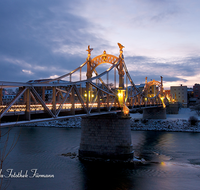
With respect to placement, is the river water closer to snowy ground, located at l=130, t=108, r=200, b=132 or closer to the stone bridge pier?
the stone bridge pier

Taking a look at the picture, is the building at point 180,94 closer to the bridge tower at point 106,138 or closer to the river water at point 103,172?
the river water at point 103,172

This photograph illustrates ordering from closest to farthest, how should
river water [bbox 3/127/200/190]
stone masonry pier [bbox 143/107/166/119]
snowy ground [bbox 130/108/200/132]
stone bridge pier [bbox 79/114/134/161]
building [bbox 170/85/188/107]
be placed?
1. river water [bbox 3/127/200/190]
2. stone bridge pier [bbox 79/114/134/161]
3. snowy ground [bbox 130/108/200/132]
4. stone masonry pier [bbox 143/107/166/119]
5. building [bbox 170/85/188/107]

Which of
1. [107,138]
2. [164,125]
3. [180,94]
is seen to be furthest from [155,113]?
[180,94]

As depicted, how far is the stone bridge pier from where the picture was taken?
86.3 feet

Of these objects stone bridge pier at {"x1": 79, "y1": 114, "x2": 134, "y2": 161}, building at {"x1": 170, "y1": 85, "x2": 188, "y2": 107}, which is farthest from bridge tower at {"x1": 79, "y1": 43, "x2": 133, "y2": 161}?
building at {"x1": 170, "y1": 85, "x2": 188, "y2": 107}

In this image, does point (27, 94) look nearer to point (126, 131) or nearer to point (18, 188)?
point (18, 188)

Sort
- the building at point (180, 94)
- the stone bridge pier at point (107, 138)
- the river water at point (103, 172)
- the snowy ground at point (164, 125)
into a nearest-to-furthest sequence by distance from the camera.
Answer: the river water at point (103, 172) < the stone bridge pier at point (107, 138) < the snowy ground at point (164, 125) < the building at point (180, 94)

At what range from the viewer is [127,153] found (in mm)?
26156

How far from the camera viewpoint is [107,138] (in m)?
26.7

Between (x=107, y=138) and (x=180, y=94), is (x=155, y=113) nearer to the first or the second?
(x=107, y=138)

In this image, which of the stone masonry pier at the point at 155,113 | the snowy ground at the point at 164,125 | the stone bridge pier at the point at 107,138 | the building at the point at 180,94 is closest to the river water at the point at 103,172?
the stone bridge pier at the point at 107,138

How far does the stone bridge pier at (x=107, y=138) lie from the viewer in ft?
86.3

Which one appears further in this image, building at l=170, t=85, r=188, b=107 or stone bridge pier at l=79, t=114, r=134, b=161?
building at l=170, t=85, r=188, b=107

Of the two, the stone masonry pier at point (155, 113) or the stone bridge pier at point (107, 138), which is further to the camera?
the stone masonry pier at point (155, 113)
